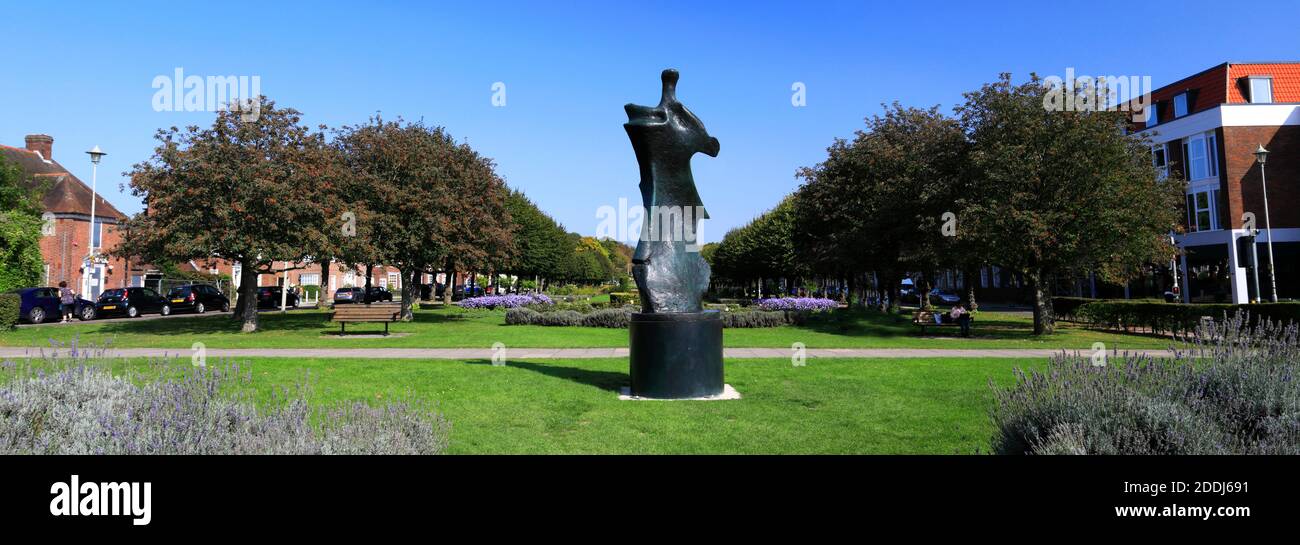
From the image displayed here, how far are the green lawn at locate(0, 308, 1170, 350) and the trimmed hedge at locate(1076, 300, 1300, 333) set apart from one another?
83 cm

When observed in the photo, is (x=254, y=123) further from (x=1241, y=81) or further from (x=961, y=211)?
(x=1241, y=81)

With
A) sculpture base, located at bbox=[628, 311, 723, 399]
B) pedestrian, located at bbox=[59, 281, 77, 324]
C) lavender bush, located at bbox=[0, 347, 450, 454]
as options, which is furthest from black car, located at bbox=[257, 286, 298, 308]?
lavender bush, located at bbox=[0, 347, 450, 454]

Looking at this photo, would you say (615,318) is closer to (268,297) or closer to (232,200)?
(232,200)

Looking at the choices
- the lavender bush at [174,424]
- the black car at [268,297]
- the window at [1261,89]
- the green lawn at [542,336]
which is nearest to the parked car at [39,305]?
the green lawn at [542,336]

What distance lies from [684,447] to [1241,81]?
52572 millimetres

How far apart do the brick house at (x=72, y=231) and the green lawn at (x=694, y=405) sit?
156 feet

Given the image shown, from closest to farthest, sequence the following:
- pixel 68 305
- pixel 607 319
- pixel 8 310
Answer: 1. pixel 8 310
2. pixel 607 319
3. pixel 68 305

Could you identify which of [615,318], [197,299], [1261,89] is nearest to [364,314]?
[615,318]

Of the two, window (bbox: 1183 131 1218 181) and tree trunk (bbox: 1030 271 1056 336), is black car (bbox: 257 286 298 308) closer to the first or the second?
tree trunk (bbox: 1030 271 1056 336)

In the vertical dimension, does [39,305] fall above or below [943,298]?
above

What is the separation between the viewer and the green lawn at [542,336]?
17.8 m

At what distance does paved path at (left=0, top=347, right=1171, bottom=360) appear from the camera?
14.3 m

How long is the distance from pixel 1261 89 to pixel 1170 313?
32.6 metres

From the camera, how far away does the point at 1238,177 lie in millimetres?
41125
